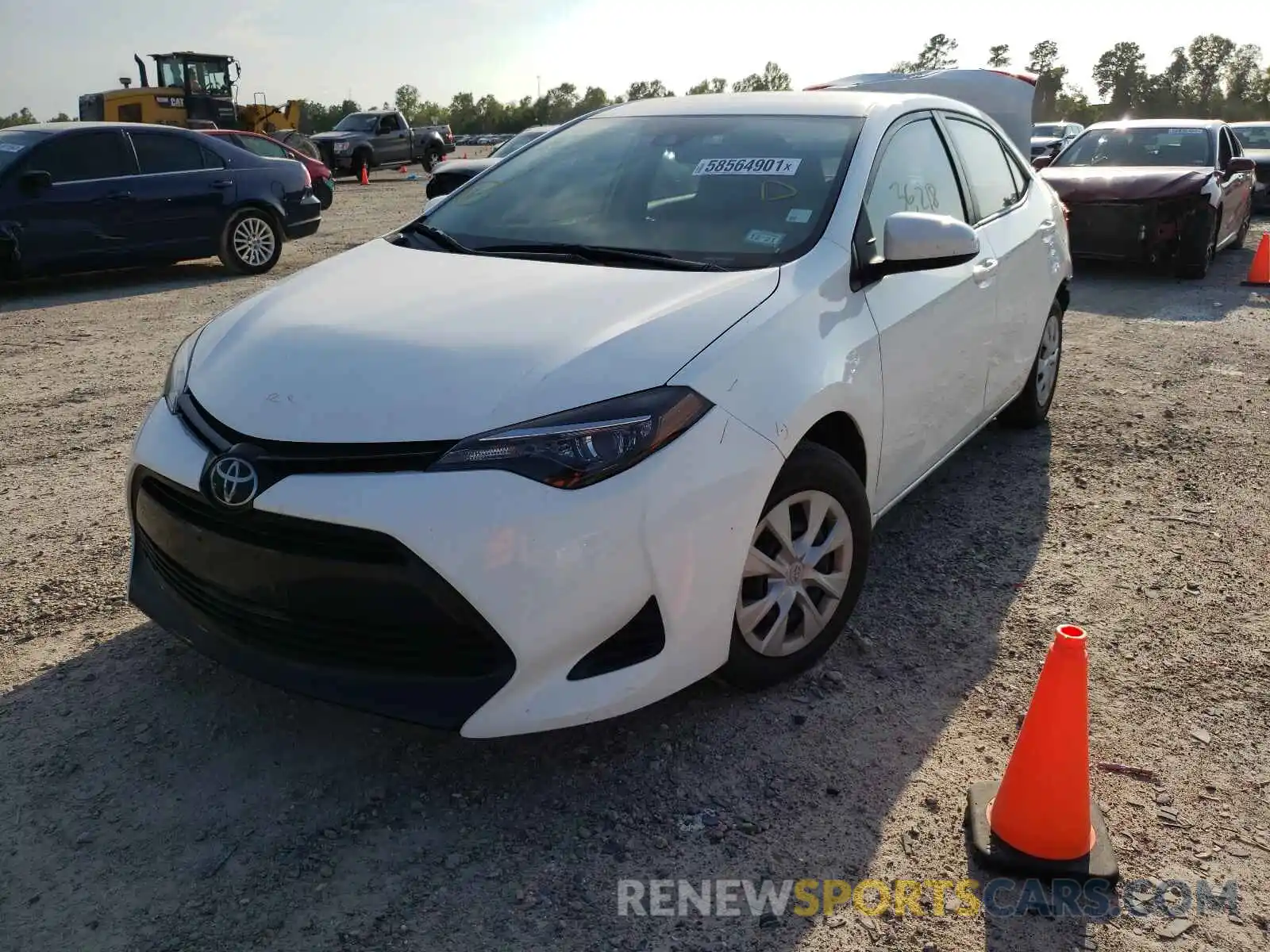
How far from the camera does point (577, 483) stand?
2.23 meters

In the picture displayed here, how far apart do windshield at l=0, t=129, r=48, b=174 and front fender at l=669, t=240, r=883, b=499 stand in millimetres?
8588

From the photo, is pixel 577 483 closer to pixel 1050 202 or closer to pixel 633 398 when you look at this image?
pixel 633 398

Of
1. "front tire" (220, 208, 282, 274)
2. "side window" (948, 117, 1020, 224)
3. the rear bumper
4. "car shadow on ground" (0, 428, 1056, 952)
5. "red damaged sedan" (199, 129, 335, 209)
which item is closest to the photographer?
"car shadow on ground" (0, 428, 1056, 952)

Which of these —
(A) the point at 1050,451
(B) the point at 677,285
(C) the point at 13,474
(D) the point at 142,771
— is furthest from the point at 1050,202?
(C) the point at 13,474

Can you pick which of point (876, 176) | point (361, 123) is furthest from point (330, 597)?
point (361, 123)

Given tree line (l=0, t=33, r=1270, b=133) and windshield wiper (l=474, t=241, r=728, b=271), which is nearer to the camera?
windshield wiper (l=474, t=241, r=728, b=271)

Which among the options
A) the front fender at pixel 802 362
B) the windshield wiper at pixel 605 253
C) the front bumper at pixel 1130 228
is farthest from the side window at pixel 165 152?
the front fender at pixel 802 362

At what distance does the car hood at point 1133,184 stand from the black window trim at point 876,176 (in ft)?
22.0

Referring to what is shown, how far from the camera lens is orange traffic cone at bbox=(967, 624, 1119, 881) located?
7.32ft

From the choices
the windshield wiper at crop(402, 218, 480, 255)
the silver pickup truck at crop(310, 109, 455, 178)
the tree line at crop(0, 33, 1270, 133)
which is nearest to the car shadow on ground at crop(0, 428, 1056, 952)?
the windshield wiper at crop(402, 218, 480, 255)

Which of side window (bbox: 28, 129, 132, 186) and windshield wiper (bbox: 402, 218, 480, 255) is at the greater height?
side window (bbox: 28, 129, 132, 186)

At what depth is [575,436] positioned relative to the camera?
228cm

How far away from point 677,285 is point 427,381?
80 cm

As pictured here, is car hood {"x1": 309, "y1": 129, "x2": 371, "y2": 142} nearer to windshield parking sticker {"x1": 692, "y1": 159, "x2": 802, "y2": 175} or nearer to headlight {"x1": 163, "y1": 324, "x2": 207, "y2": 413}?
windshield parking sticker {"x1": 692, "y1": 159, "x2": 802, "y2": 175}
